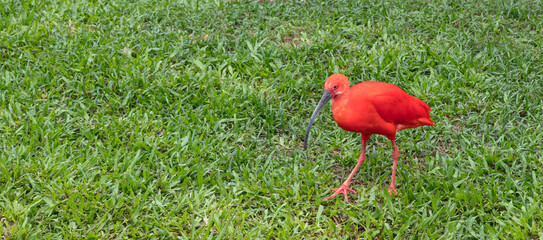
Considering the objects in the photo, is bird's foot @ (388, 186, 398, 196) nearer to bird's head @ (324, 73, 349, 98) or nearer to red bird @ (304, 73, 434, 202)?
red bird @ (304, 73, 434, 202)

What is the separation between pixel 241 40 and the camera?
5367mm

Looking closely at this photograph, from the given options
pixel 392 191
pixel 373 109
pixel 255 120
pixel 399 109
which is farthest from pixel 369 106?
pixel 255 120

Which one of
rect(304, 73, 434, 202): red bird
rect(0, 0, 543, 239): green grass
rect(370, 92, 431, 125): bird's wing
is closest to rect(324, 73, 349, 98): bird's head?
rect(304, 73, 434, 202): red bird

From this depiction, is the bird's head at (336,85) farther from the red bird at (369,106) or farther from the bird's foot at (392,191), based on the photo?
the bird's foot at (392,191)

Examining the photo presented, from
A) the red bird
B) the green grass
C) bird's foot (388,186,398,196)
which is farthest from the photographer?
bird's foot (388,186,398,196)

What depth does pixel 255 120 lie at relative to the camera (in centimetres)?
446

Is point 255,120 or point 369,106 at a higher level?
point 369,106

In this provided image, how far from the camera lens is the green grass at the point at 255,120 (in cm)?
355

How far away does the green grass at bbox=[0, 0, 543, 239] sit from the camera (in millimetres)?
3547

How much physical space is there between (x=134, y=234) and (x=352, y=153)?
1702 millimetres

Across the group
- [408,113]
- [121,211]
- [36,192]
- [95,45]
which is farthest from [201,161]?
[95,45]

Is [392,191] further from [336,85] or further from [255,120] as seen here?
[255,120]

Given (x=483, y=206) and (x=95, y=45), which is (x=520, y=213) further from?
(x=95, y=45)

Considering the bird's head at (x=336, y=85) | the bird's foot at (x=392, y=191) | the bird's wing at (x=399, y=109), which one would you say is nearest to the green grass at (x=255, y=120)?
the bird's foot at (x=392, y=191)
